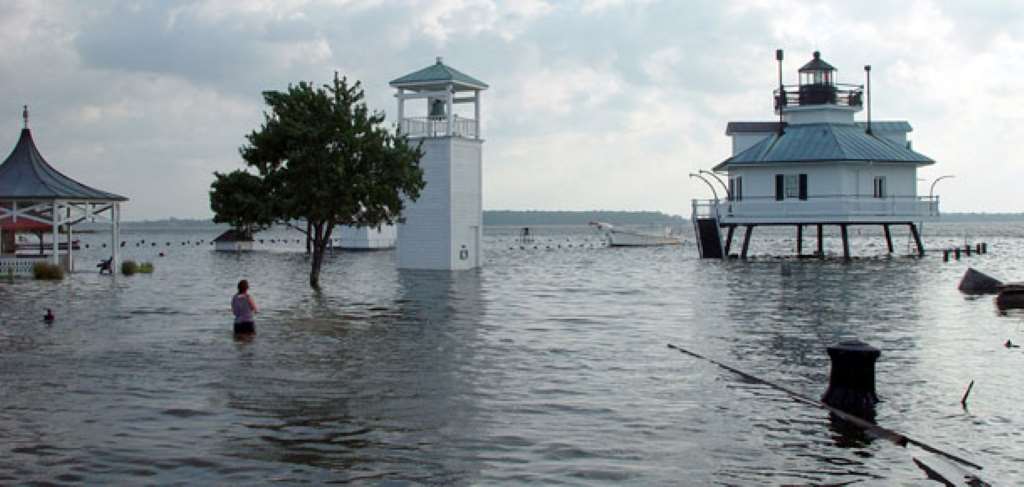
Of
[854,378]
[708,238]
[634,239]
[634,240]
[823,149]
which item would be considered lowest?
[854,378]

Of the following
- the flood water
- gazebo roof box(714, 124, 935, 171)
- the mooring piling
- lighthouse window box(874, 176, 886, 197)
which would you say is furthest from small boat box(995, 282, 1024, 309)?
lighthouse window box(874, 176, 886, 197)

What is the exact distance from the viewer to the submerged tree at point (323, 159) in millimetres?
39625

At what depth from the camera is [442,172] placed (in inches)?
2055

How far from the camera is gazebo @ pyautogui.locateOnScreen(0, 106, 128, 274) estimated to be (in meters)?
46.1

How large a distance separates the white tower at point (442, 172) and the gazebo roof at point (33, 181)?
1383cm

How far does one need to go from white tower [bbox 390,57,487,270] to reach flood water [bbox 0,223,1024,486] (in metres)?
18.2

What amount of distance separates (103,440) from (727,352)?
41.7 feet

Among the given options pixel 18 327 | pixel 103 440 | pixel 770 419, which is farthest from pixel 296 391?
pixel 18 327

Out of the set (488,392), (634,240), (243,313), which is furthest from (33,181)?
(634,240)

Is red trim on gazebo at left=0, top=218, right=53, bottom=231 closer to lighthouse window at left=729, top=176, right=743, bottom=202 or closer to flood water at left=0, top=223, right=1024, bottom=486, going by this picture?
flood water at left=0, top=223, right=1024, bottom=486

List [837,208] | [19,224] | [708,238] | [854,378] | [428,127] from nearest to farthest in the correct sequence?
[854,378] < [19,224] < [428,127] < [837,208] < [708,238]

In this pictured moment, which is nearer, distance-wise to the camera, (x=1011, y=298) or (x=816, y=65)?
(x=1011, y=298)

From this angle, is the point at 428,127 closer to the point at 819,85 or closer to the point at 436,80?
the point at 436,80

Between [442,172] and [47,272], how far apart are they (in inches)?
715
